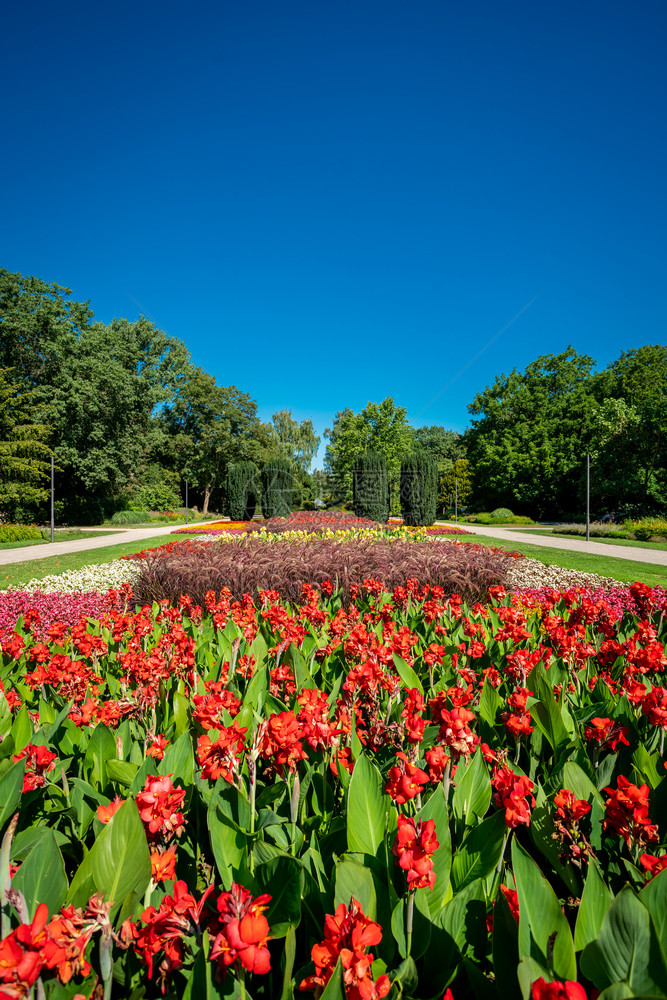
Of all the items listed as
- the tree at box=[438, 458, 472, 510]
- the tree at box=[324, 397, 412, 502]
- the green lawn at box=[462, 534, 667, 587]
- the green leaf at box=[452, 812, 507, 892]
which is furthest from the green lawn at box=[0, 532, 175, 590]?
the tree at box=[438, 458, 472, 510]

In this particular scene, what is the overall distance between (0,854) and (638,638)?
249 cm

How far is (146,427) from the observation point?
30.1m

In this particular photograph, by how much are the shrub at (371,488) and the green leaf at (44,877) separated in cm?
1957

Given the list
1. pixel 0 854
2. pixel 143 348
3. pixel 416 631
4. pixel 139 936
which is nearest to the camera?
pixel 139 936

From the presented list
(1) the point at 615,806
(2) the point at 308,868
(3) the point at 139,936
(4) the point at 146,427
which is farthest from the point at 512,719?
(4) the point at 146,427

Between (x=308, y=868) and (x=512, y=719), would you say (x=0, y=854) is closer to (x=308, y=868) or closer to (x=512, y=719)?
(x=308, y=868)

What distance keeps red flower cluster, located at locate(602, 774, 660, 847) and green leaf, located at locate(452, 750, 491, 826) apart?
0.97 feet

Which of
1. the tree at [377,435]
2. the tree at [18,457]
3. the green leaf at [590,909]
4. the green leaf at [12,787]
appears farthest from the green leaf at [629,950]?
the tree at [377,435]

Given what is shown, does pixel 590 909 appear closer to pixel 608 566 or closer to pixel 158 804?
pixel 158 804

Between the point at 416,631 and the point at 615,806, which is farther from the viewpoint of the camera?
the point at 416,631

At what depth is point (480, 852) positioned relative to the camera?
112cm

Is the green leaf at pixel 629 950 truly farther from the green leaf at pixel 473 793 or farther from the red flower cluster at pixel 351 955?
the green leaf at pixel 473 793

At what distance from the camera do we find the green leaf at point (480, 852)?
109 cm

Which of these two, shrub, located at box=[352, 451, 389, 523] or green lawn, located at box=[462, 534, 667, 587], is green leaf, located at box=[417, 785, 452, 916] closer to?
green lawn, located at box=[462, 534, 667, 587]
